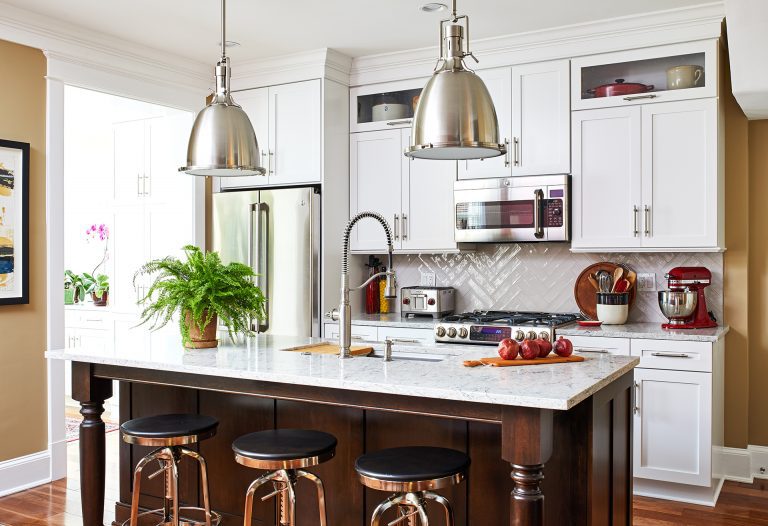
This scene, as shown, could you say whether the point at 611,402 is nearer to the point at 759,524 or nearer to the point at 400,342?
the point at 759,524

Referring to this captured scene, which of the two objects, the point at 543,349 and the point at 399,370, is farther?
the point at 543,349

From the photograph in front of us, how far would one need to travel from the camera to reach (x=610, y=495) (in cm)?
276

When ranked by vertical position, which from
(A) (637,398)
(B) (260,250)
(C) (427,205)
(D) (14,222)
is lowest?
(A) (637,398)

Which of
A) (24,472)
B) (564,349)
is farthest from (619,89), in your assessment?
(24,472)

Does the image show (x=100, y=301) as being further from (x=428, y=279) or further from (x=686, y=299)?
(x=686, y=299)

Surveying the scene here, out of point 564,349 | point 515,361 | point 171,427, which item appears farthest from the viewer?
point 171,427

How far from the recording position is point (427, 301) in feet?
16.5

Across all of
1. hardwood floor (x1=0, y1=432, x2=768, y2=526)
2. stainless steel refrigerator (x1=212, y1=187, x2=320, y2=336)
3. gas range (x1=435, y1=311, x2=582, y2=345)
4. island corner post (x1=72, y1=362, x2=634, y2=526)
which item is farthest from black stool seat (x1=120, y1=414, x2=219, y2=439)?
stainless steel refrigerator (x1=212, y1=187, x2=320, y2=336)

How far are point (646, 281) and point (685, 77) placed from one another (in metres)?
1.27

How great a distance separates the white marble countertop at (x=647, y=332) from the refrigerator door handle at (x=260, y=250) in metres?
2.09

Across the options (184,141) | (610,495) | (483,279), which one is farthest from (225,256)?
(610,495)

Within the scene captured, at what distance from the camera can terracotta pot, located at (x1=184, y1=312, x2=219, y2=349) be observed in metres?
3.27

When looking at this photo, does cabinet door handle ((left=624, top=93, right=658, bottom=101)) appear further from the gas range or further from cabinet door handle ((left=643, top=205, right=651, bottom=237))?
the gas range

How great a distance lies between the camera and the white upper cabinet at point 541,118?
15.0 feet
